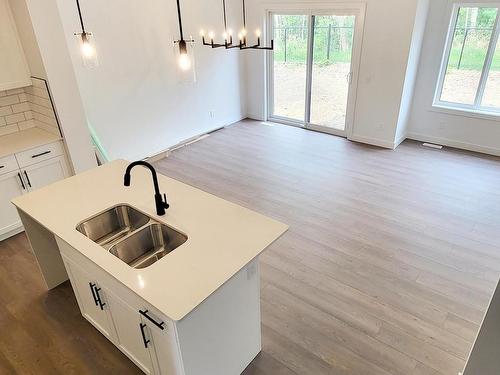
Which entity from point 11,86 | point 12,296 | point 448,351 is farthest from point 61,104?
point 448,351

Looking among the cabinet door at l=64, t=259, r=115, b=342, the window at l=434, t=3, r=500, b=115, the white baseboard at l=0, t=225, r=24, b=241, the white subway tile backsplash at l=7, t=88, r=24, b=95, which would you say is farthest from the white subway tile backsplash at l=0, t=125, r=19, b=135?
the window at l=434, t=3, r=500, b=115

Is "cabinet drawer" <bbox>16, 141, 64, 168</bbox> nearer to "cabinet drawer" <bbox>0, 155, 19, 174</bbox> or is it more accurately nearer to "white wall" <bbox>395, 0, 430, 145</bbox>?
"cabinet drawer" <bbox>0, 155, 19, 174</bbox>

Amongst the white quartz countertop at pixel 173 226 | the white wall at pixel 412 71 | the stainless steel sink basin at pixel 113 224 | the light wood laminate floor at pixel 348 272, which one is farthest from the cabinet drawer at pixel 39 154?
the white wall at pixel 412 71

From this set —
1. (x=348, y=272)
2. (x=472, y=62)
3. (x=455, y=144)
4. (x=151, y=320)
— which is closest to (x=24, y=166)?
(x=151, y=320)

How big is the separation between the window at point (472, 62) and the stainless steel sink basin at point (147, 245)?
540 centimetres

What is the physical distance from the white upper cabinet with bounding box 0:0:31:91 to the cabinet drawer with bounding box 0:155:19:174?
0.75m

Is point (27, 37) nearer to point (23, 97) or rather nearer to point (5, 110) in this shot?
point (23, 97)

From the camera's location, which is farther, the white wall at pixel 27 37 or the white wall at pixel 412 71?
the white wall at pixel 412 71

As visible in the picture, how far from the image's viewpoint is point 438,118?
596 cm

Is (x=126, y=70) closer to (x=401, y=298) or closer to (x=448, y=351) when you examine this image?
(x=401, y=298)

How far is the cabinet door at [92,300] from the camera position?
236cm

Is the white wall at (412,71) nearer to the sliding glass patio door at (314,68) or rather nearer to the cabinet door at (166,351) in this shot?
the sliding glass patio door at (314,68)

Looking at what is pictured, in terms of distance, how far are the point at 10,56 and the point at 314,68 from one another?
4652 millimetres

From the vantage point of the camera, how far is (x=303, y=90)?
22.3 ft
